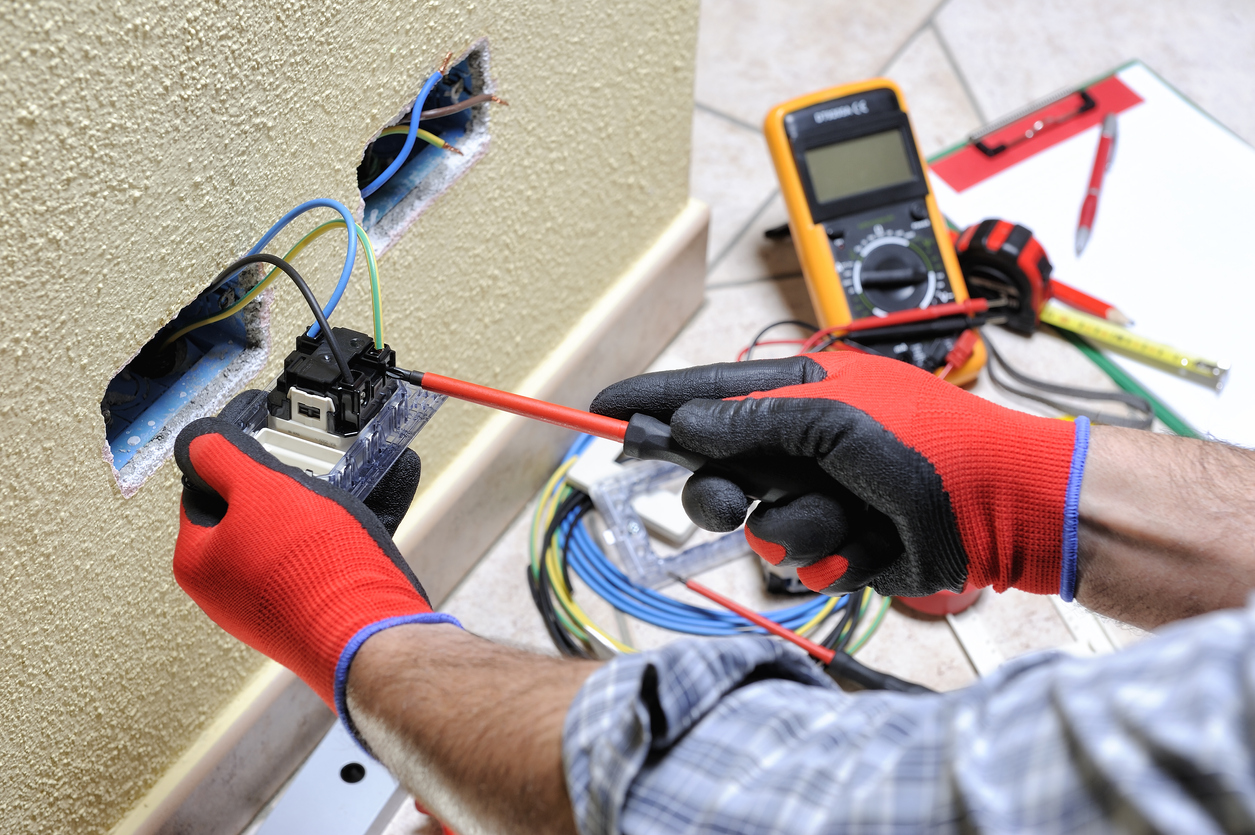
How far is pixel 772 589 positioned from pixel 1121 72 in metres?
1.07

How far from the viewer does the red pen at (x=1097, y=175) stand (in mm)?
1381

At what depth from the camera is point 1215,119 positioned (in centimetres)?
156

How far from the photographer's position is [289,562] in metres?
0.61

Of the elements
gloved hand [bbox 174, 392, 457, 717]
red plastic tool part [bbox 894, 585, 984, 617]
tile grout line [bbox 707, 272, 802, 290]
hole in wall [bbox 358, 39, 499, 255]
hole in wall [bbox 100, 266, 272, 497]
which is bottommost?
red plastic tool part [bbox 894, 585, 984, 617]

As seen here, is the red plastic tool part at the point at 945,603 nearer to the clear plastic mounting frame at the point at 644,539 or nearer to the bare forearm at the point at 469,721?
the clear plastic mounting frame at the point at 644,539

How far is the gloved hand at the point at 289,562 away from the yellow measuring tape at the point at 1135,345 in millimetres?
945

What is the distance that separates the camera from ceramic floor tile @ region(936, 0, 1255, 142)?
1.62m

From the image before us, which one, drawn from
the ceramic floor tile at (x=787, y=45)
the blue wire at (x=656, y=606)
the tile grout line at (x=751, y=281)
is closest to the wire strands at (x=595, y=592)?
the blue wire at (x=656, y=606)

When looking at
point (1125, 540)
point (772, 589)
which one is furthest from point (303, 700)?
point (1125, 540)

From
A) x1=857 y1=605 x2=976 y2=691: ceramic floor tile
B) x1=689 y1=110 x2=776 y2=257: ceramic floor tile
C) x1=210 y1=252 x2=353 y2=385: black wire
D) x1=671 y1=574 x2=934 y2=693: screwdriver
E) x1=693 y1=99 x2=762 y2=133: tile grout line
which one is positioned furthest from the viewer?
x1=693 y1=99 x2=762 y2=133: tile grout line

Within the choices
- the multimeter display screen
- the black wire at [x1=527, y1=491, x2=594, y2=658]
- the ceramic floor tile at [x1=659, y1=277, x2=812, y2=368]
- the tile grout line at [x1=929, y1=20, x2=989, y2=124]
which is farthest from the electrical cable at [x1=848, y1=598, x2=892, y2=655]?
the tile grout line at [x1=929, y1=20, x2=989, y2=124]

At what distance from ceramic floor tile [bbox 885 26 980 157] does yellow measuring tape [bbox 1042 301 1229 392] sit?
35cm

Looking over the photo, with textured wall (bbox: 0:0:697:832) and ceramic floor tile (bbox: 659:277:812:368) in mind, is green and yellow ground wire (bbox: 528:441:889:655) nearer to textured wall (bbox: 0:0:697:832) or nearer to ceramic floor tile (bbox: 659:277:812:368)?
textured wall (bbox: 0:0:697:832)

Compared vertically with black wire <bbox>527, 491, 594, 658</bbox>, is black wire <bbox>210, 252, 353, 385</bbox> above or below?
above
